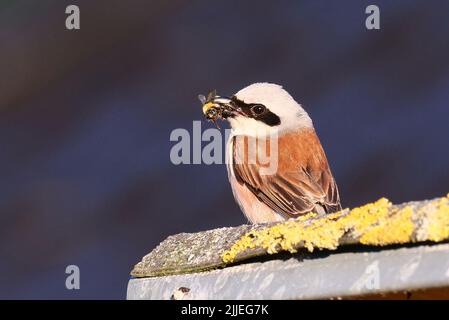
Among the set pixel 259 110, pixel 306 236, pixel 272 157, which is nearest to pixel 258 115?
pixel 259 110

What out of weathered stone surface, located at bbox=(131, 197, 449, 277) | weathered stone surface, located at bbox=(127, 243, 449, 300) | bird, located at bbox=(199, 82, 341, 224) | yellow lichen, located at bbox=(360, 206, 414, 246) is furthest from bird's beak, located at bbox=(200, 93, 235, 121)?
yellow lichen, located at bbox=(360, 206, 414, 246)

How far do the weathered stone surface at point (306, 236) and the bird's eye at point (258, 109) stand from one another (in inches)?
91.9

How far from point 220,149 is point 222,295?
2.99 meters

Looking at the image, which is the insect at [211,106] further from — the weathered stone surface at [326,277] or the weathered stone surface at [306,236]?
the weathered stone surface at [326,277]

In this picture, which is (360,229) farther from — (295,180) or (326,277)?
(295,180)

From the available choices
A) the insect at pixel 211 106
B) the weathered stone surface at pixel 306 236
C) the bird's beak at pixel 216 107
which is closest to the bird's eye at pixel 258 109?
the bird's beak at pixel 216 107

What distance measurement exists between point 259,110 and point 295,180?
19.3 inches

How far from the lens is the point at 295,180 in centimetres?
450

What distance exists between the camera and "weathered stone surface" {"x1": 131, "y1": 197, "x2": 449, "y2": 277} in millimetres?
1611

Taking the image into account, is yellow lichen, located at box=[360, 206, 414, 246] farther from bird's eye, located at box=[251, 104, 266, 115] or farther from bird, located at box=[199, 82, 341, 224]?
bird's eye, located at box=[251, 104, 266, 115]

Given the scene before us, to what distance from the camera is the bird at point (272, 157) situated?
4.43 m

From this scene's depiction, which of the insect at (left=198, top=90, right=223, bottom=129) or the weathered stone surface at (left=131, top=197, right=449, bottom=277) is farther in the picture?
the insect at (left=198, top=90, right=223, bottom=129)

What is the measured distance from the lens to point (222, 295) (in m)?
1.94
